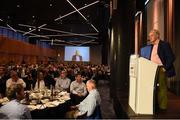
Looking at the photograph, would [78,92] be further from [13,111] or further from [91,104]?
[13,111]

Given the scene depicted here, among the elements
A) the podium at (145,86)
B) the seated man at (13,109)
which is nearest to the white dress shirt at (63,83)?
the seated man at (13,109)

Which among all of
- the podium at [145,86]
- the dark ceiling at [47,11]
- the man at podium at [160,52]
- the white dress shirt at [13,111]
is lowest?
the white dress shirt at [13,111]

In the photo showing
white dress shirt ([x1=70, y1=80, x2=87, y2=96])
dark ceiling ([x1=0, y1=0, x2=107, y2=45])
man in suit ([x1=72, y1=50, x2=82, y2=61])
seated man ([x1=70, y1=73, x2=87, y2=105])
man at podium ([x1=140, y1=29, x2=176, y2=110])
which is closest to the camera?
man at podium ([x1=140, y1=29, x2=176, y2=110])

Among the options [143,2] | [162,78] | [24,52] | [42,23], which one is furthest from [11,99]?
[24,52]

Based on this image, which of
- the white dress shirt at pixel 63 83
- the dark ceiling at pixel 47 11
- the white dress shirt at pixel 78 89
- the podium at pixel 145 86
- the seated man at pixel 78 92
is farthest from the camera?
the dark ceiling at pixel 47 11

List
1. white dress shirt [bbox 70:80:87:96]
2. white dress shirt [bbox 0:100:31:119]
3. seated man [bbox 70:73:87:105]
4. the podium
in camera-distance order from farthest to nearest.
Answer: white dress shirt [bbox 70:80:87:96], seated man [bbox 70:73:87:105], white dress shirt [bbox 0:100:31:119], the podium

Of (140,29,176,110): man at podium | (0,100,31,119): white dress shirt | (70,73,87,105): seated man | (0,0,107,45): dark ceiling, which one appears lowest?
(70,73,87,105): seated man

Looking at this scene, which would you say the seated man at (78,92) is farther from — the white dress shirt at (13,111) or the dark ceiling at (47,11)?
the dark ceiling at (47,11)

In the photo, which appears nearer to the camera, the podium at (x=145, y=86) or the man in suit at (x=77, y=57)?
the podium at (x=145, y=86)

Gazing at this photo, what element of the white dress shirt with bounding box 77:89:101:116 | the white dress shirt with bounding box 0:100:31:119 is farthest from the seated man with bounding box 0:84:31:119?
the white dress shirt with bounding box 77:89:101:116

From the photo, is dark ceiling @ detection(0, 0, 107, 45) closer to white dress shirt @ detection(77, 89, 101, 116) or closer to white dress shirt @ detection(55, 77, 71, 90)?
white dress shirt @ detection(55, 77, 71, 90)

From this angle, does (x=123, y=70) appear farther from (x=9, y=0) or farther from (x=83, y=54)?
(x=83, y=54)

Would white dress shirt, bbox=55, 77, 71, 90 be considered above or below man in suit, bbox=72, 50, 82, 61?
below

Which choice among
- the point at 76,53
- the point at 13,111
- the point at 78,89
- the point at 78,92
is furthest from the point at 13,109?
the point at 76,53
